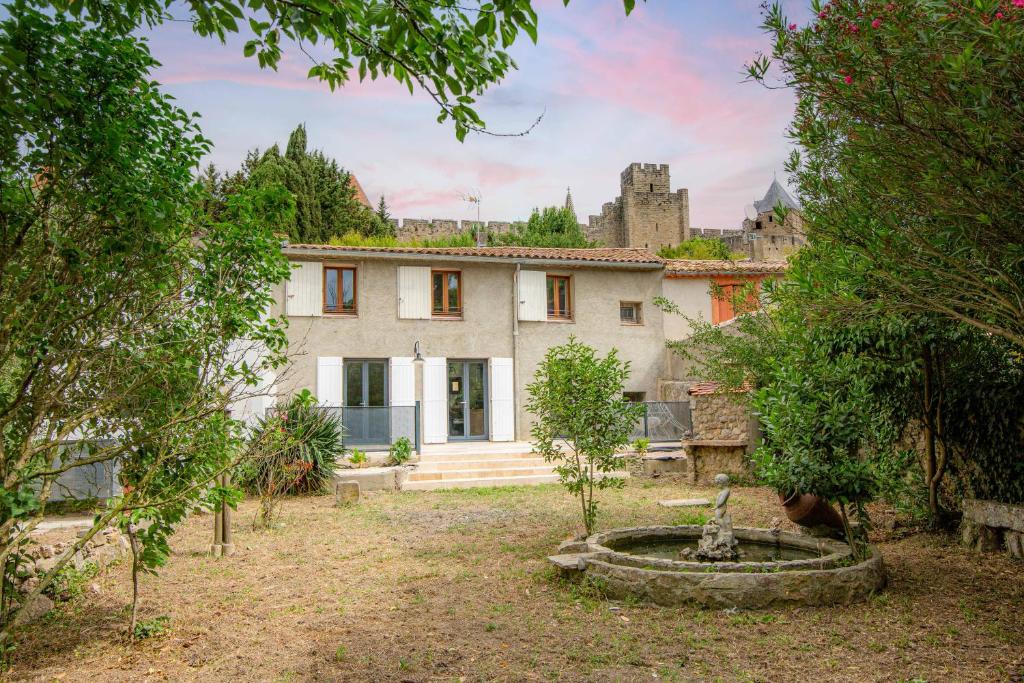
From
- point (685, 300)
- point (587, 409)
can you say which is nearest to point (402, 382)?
point (685, 300)

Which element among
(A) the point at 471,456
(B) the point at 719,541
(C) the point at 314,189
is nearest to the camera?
(B) the point at 719,541

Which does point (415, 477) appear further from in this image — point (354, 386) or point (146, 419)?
point (146, 419)

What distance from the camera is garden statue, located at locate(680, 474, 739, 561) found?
6.11m

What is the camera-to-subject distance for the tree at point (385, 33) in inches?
132

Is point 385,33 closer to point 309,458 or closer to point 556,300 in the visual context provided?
point 309,458

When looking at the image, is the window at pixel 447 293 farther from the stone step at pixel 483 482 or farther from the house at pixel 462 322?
the stone step at pixel 483 482

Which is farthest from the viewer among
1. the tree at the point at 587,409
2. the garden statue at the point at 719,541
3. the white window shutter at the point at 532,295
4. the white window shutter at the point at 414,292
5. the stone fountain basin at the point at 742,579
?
the white window shutter at the point at 532,295

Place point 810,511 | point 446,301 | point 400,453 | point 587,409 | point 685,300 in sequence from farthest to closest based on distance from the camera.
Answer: point 685,300, point 446,301, point 400,453, point 587,409, point 810,511

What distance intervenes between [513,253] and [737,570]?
13.5 m

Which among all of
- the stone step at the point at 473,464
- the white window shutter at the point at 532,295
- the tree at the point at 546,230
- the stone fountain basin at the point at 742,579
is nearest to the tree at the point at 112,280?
the stone fountain basin at the point at 742,579

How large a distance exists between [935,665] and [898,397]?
181 inches

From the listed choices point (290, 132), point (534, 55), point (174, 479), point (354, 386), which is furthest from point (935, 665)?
point (290, 132)

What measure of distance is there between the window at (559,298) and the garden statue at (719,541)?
41.7 ft

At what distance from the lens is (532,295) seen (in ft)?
60.5
